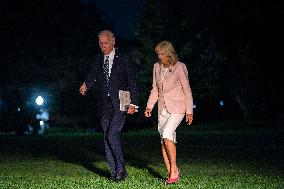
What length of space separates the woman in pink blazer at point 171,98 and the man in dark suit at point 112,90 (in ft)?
1.86

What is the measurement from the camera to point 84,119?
62.2 metres

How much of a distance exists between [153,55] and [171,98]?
51068 millimetres

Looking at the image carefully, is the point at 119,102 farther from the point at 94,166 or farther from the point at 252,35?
the point at 252,35

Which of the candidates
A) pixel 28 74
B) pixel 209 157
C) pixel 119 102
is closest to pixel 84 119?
pixel 28 74

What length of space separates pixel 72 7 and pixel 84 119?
79.2 ft

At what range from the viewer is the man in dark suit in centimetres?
1088

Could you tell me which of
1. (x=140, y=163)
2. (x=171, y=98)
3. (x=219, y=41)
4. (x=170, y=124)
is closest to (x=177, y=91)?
(x=171, y=98)

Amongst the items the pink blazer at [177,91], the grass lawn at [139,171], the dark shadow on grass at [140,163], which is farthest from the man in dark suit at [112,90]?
the dark shadow on grass at [140,163]

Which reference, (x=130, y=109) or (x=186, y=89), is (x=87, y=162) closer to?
(x=130, y=109)

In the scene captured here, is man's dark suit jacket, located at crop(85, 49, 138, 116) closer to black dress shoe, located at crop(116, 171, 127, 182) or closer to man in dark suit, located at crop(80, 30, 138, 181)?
man in dark suit, located at crop(80, 30, 138, 181)

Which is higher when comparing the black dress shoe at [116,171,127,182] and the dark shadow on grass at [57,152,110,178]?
the black dress shoe at [116,171,127,182]

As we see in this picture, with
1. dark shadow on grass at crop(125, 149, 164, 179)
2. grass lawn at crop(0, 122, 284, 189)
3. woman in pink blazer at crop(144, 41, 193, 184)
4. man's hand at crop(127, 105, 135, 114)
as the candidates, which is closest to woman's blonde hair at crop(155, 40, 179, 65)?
woman in pink blazer at crop(144, 41, 193, 184)

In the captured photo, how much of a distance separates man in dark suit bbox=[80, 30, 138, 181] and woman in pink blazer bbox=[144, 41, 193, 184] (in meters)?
0.57

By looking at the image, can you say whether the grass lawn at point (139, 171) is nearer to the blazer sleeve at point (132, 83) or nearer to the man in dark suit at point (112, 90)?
the man in dark suit at point (112, 90)
